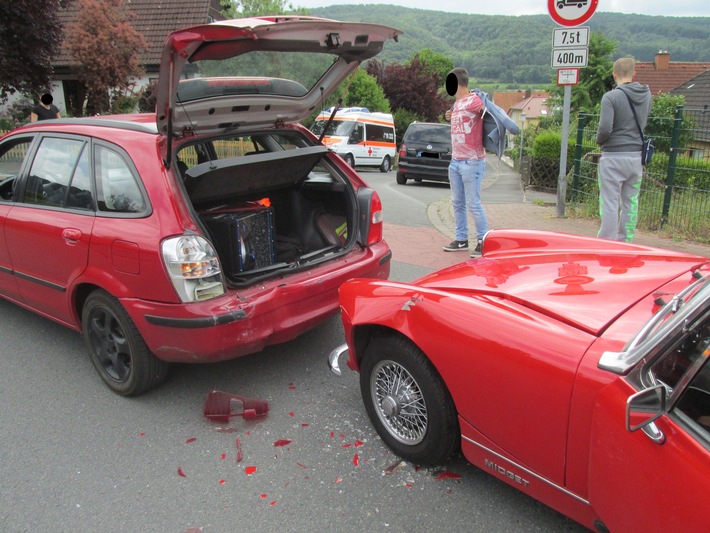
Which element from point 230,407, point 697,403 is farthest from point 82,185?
point 697,403

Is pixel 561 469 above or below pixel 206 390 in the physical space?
above

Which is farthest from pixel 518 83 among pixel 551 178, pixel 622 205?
pixel 622 205

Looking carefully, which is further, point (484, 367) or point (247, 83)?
point (247, 83)

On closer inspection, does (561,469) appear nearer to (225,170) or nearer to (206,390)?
(206,390)

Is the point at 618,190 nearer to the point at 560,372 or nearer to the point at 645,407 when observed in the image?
the point at 560,372

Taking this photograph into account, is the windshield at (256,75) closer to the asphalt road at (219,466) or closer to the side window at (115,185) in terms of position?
the side window at (115,185)

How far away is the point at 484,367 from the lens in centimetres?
219

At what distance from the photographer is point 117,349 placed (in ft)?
11.1

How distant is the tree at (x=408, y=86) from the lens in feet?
113

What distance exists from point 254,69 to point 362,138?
1848 cm

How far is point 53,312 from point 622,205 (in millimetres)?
5445

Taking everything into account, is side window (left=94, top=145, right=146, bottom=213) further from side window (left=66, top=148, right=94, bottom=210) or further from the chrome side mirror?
the chrome side mirror

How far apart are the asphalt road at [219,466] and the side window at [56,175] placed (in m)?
1.16

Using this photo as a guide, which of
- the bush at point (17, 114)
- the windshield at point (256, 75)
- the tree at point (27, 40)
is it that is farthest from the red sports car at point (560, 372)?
the bush at point (17, 114)
